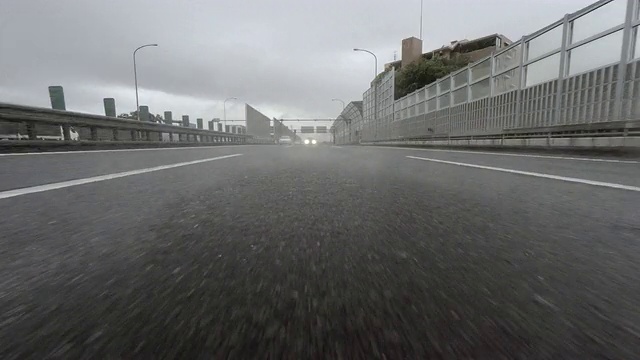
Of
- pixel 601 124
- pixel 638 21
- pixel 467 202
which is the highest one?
pixel 638 21

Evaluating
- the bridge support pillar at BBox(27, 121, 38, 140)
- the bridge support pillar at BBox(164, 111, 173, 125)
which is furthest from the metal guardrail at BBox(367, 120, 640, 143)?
the bridge support pillar at BBox(164, 111, 173, 125)

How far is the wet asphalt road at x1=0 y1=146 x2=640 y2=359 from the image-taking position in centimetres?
65

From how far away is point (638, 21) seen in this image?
807 centimetres

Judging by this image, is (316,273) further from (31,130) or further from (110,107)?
(110,107)

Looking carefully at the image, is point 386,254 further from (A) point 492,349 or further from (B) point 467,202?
(B) point 467,202

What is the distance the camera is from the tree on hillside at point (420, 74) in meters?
40.8

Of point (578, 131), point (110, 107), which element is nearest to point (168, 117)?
point (110, 107)

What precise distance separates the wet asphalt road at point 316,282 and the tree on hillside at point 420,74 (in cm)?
4280

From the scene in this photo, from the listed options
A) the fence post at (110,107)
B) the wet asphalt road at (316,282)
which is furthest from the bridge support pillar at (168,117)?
the wet asphalt road at (316,282)

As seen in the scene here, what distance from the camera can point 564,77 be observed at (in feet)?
33.9

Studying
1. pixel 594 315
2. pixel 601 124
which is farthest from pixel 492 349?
pixel 601 124

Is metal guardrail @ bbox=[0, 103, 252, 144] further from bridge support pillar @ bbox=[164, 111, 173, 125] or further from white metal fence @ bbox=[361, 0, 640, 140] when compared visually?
bridge support pillar @ bbox=[164, 111, 173, 125]

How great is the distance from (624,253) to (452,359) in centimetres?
102

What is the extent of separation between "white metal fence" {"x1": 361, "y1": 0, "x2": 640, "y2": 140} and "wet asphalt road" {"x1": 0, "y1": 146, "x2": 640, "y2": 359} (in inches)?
355
